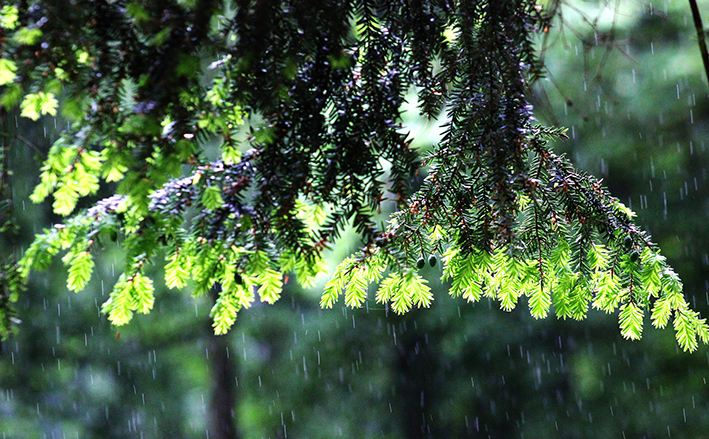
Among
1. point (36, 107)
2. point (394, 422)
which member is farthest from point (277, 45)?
point (394, 422)

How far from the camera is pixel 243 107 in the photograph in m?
1.24

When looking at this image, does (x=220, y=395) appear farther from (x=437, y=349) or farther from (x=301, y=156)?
(x=301, y=156)

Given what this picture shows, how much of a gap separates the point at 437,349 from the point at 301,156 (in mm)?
6657

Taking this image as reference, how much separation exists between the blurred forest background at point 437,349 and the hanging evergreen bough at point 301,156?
4.01 metres

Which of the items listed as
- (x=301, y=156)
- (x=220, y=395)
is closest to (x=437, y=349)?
(x=220, y=395)

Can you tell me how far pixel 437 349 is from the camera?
7.52m

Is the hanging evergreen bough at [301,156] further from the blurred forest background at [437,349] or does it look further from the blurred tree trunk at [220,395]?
the blurred tree trunk at [220,395]

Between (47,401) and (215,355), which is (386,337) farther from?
(47,401)

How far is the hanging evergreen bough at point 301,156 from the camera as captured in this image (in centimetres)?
109

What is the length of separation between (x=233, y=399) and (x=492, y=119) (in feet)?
25.3

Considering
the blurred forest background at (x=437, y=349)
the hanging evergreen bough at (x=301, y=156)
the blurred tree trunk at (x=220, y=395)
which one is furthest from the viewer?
the blurred tree trunk at (x=220, y=395)

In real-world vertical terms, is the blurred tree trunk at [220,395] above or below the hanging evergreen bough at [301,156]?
below

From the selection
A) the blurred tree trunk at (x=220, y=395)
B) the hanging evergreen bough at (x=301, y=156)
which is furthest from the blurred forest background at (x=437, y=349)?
the hanging evergreen bough at (x=301, y=156)

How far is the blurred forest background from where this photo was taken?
6230 millimetres
